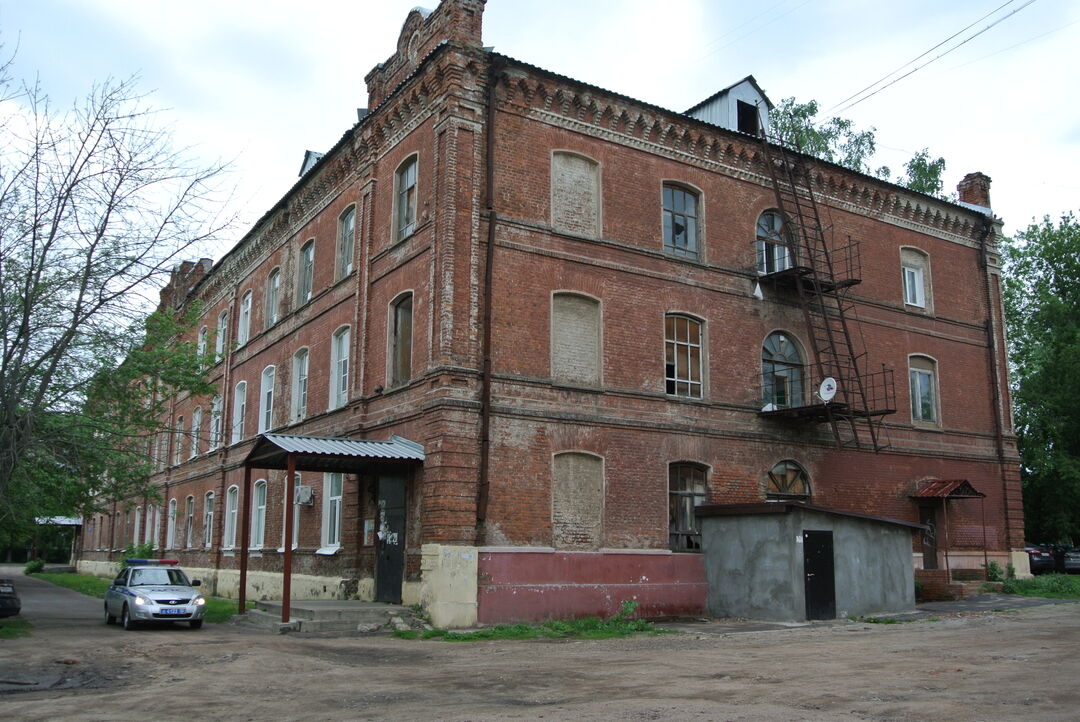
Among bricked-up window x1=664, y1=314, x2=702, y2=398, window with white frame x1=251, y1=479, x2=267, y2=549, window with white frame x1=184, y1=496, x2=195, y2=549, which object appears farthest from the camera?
window with white frame x1=184, y1=496, x2=195, y2=549

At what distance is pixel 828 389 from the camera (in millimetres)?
22141

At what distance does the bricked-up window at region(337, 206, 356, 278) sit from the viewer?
24.3 m

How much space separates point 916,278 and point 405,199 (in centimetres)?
1504

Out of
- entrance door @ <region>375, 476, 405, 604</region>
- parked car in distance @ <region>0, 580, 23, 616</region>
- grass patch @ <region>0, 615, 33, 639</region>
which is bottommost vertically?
grass patch @ <region>0, 615, 33, 639</region>

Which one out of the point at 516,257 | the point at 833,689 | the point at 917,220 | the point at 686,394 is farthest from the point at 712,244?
the point at 833,689

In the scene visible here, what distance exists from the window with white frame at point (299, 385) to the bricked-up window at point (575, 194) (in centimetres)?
930

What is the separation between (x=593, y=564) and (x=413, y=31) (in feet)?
42.5

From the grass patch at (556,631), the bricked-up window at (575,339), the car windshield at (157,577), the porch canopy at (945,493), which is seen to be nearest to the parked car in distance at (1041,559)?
the porch canopy at (945,493)

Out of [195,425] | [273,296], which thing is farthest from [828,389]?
[195,425]

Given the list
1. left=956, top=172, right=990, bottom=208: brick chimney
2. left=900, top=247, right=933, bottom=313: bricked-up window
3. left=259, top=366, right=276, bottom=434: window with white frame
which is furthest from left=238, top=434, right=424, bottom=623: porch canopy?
left=956, top=172, right=990, bottom=208: brick chimney

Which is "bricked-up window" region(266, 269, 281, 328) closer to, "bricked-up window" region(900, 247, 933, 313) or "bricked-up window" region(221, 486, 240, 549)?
"bricked-up window" region(221, 486, 240, 549)

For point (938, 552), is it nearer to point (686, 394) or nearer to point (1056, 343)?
point (686, 394)

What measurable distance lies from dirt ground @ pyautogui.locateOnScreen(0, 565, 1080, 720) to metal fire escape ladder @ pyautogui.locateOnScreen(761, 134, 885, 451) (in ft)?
23.9

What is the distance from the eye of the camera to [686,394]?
21.8m
